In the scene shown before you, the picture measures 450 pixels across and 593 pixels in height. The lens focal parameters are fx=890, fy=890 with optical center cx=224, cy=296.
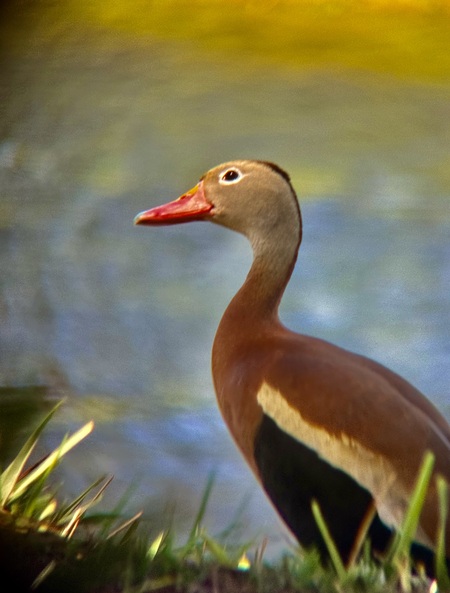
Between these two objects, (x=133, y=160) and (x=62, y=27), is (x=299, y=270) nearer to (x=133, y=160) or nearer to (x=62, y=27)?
(x=133, y=160)

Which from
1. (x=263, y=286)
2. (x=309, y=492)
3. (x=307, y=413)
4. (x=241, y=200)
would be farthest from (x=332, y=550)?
(x=241, y=200)

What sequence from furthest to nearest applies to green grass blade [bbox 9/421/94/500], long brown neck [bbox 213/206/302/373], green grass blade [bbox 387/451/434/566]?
long brown neck [bbox 213/206/302/373], green grass blade [bbox 9/421/94/500], green grass blade [bbox 387/451/434/566]

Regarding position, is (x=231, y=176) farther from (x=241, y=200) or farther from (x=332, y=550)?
(x=332, y=550)

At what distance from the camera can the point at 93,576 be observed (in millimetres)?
1311

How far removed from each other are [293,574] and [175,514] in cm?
24

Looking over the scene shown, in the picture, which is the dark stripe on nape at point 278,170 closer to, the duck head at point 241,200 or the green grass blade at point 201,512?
the duck head at point 241,200

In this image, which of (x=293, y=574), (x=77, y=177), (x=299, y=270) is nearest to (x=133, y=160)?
(x=77, y=177)

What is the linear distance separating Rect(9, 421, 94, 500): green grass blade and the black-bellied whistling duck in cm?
23

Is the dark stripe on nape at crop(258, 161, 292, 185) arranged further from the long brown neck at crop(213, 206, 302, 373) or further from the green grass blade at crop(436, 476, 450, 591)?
the green grass blade at crop(436, 476, 450, 591)

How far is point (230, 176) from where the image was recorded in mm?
1504

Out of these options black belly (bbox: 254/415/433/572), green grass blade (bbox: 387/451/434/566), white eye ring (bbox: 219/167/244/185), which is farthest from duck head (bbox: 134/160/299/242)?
green grass blade (bbox: 387/451/434/566)

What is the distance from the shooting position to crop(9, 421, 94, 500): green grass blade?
4.32 ft

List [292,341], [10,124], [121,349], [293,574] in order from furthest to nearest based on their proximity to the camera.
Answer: [10,124] < [121,349] < [292,341] < [293,574]

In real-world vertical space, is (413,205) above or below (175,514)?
above
